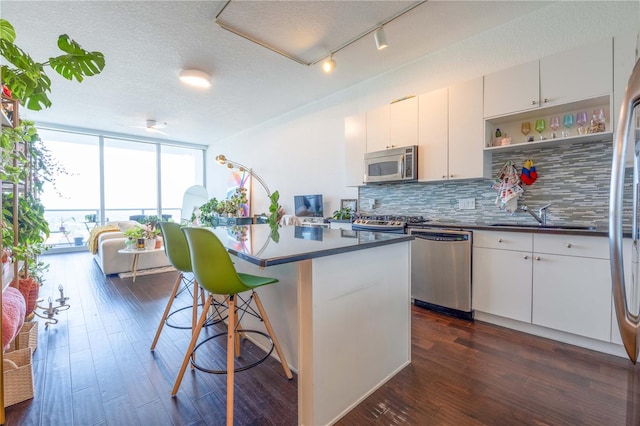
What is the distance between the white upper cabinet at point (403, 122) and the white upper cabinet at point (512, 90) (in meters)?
0.71

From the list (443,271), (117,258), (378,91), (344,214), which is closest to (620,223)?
(443,271)

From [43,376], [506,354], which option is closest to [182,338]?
[43,376]

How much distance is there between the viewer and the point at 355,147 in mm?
3744

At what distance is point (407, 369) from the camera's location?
1832 millimetres

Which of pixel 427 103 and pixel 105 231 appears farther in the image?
pixel 105 231

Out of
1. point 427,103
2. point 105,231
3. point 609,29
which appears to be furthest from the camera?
point 105,231

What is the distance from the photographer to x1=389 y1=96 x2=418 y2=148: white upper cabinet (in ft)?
10.3

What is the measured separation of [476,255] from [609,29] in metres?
2.07

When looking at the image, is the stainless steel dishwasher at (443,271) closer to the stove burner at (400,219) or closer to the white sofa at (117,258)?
the stove burner at (400,219)

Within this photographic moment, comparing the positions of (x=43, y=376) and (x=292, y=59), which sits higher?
(x=292, y=59)

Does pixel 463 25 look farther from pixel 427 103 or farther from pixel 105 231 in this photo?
pixel 105 231

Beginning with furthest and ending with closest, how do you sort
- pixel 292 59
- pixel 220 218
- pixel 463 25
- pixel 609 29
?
pixel 220 218 → pixel 292 59 → pixel 463 25 → pixel 609 29

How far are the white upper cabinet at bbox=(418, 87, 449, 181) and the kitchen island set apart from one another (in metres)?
1.47

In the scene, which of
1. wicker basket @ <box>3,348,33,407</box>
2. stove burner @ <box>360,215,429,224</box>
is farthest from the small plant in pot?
stove burner @ <box>360,215,429,224</box>
